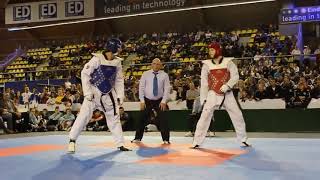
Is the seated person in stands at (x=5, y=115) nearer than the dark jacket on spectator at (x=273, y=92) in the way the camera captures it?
No

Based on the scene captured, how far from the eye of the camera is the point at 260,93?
35.2 ft

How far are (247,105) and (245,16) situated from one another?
1151cm

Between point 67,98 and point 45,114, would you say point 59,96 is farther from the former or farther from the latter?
point 45,114

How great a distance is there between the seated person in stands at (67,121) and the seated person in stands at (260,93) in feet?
18.2

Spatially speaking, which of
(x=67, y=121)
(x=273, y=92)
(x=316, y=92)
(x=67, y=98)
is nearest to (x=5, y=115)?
(x=67, y=121)

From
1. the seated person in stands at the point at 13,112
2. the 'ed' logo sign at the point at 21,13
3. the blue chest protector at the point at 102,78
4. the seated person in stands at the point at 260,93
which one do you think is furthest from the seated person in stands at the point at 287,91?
the 'ed' logo sign at the point at 21,13

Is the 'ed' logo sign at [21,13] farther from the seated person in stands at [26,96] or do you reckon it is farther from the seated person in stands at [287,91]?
the seated person in stands at [287,91]

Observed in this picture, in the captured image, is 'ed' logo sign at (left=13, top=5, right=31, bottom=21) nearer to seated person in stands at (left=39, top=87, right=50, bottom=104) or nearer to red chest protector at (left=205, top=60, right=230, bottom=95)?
seated person in stands at (left=39, top=87, right=50, bottom=104)

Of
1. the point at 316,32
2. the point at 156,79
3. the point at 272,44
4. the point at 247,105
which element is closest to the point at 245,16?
the point at 316,32

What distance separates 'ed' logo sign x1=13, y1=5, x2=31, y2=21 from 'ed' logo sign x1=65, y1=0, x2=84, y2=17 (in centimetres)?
180

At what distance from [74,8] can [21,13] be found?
8.26 feet

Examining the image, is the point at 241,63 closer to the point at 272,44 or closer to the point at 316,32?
the point at 272,44

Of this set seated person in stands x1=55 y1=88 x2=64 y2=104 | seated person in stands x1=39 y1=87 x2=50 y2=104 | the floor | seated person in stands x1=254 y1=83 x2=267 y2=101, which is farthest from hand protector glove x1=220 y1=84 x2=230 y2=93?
seated person in stands x1=39 y1=87 x2=50 y2=104

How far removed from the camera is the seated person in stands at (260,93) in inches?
420
